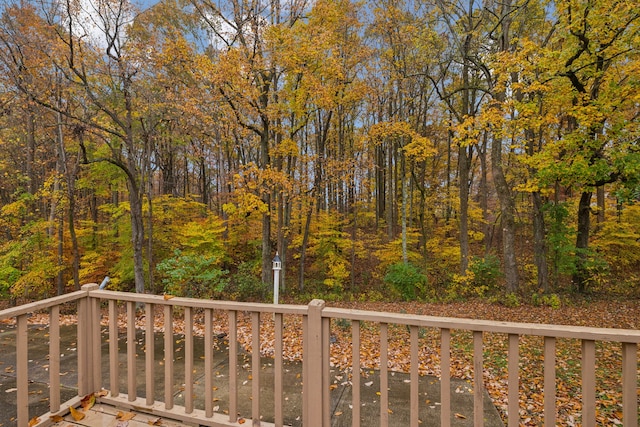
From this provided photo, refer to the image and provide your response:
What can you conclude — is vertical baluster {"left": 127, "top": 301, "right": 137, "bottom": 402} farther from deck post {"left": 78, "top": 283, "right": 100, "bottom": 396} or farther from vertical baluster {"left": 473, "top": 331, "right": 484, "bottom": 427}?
vertical baluster {"left": 473, "top": 331, "right": 484, "bottom": 427}

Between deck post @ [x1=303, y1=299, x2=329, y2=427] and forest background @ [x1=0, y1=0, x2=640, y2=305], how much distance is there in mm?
5192

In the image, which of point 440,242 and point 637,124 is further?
point 440,242

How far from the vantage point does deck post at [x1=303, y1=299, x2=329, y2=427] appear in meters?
1.67

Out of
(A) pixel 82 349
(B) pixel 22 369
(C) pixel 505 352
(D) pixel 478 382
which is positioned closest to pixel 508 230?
(C) pixel 505 352

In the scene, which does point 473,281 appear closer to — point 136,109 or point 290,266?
point 290,266

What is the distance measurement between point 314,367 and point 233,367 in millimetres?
508

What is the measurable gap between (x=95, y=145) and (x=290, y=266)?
290 inches

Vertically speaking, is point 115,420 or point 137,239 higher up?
point 137,239

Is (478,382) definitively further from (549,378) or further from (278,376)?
(278,376)

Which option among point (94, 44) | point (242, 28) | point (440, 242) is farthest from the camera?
point (440, 242)

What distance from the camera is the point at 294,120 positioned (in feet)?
34.6

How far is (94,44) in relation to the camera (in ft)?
22.0

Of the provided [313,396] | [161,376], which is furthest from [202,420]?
[161,376]

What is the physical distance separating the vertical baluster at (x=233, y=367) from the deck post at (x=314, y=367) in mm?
431
